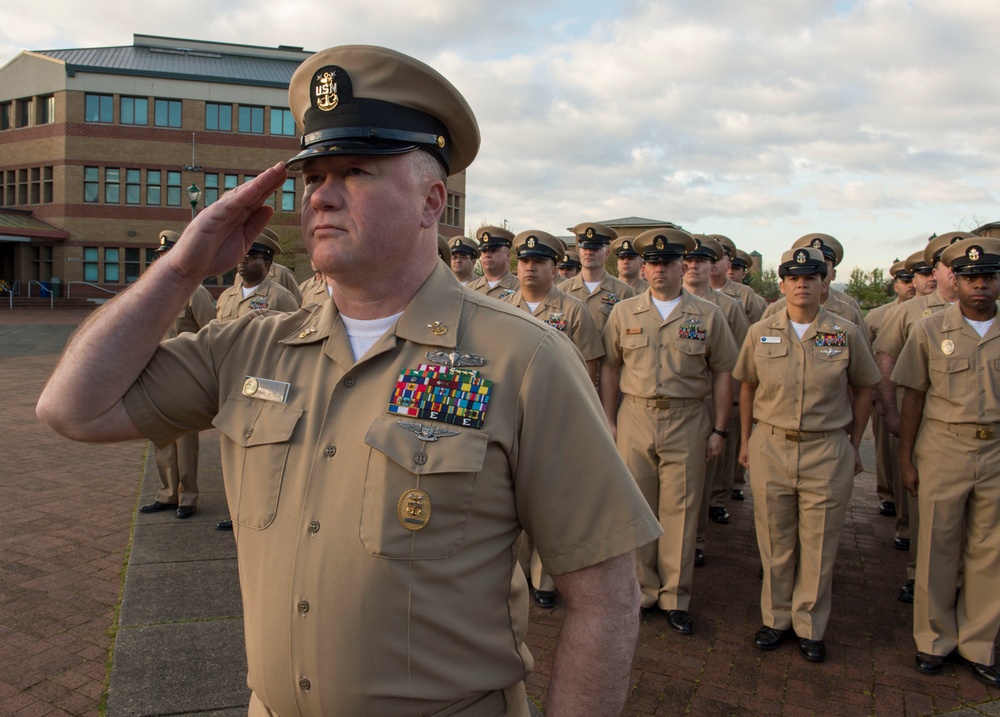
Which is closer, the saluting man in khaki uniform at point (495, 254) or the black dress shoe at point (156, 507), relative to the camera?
the black dress shoe at point (156, 507)

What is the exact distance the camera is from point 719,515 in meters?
7.52

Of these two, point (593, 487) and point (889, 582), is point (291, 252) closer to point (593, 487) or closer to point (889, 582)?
point (889, 582)

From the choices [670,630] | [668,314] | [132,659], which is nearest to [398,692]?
[132,659]

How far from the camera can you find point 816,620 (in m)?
4.66

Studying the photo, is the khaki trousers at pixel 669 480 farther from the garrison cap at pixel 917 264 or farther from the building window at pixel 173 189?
the building window at pixel 173 189

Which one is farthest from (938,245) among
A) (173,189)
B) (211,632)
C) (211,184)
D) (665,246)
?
(173,189)

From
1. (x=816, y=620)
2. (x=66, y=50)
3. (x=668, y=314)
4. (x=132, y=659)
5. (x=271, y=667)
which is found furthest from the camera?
(x=66, y=50)

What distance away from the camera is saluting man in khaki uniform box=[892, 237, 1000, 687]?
450 cm

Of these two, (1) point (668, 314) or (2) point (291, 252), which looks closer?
(1) point (668, 314)

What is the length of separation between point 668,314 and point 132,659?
4.05 metres

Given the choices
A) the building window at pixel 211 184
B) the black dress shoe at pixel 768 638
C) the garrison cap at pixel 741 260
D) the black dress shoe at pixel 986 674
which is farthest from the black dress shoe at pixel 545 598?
the building window at pixel 211 184

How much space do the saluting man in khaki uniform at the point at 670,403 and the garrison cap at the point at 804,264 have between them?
0.61 metres

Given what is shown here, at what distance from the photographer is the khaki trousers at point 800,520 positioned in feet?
15.5

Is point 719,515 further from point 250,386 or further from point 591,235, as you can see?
point 250,386
